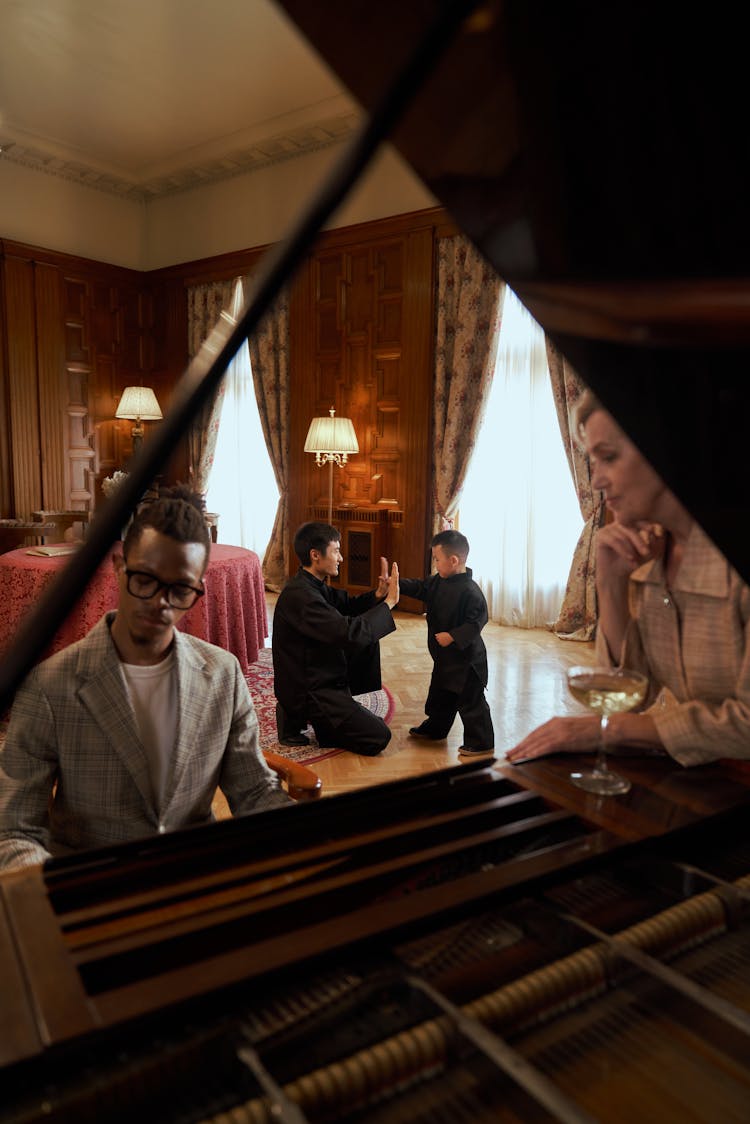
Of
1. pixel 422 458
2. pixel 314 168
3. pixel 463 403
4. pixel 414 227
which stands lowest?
pixel 422 458

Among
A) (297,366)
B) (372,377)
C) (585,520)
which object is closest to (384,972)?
(585,520)

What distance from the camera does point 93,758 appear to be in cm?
164

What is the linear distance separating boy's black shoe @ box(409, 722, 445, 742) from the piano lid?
12.2ft

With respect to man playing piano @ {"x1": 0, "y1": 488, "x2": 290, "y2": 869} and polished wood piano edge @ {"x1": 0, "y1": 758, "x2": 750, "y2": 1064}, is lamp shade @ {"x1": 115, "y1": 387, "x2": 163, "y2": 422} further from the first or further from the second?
polished wood piano edge @ {"x1": 0, "y1": 758, "x2": 750, "y2": 1064}

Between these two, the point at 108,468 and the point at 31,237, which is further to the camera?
the point at 108,468

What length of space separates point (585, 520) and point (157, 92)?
19.2ft

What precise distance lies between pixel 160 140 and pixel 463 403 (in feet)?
15.5

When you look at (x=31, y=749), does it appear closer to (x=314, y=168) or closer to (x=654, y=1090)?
(x=654, y=1090)

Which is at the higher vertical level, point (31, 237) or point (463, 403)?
point (31, 237)

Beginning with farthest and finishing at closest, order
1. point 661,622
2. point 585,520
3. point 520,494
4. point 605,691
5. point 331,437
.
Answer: point 331,437 → point 520,494 → point 585,520 → point 661,622 → point 605,691

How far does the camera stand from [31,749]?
160 cm

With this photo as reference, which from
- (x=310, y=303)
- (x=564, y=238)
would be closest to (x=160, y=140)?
(x=310, y=303)

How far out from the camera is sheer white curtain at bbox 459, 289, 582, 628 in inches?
283

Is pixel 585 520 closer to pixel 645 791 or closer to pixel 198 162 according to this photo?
pixel 645 791
